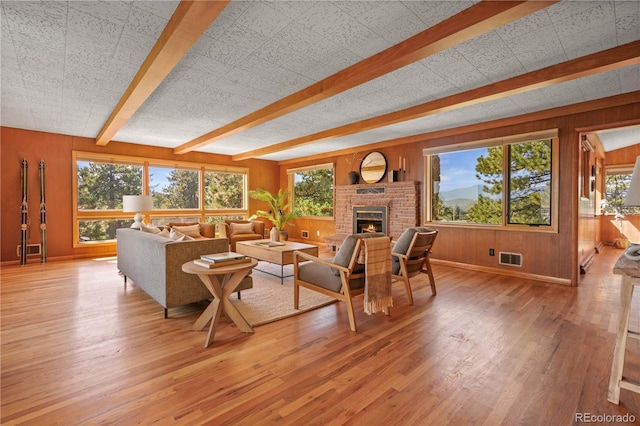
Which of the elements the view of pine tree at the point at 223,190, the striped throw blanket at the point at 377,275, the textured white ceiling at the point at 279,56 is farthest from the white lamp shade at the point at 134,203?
the striped throw blanket at the point at 377,275

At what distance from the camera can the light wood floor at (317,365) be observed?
1706 millimetres

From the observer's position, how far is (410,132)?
5816 mm

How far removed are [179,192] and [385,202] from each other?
16.8ft

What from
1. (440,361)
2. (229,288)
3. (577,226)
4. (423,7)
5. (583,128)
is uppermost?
(423,7)

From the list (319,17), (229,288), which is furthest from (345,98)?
(229,288)

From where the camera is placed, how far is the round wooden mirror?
266 inches

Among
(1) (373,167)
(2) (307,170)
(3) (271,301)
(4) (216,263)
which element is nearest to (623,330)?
(4) (216,263)

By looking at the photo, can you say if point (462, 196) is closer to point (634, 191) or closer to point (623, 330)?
point (634, 191)

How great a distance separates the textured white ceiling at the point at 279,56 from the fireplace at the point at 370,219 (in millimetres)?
2420

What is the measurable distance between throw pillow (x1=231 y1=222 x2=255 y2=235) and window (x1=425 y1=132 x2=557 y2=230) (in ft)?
12.8

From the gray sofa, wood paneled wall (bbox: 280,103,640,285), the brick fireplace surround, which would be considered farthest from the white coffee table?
wood paneled wall (bbox: 280,103,640,285)

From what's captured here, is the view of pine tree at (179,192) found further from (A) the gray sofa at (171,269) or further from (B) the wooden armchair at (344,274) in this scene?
(B) the wooden armchair at (344,274)

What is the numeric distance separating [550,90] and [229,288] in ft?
14.3

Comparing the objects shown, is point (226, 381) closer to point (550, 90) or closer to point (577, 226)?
point (550, 90)
